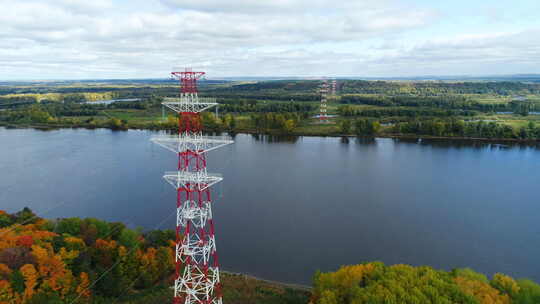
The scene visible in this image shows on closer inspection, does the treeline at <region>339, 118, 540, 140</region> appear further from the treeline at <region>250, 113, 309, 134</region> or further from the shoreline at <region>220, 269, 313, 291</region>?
the shoreline at <region>220, 269, 313, 291</region>

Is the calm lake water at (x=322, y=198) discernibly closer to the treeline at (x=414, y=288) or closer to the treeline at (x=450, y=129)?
the treeline at (x=414, y=288)

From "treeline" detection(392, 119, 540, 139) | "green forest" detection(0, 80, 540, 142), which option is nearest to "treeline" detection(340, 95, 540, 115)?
"green forest" detection(0, 80, 540, 142)

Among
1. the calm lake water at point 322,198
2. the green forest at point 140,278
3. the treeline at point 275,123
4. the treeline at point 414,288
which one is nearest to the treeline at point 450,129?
the calm lake water at point 322,198

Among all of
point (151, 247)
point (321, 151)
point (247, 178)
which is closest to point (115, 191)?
point (247, 178)

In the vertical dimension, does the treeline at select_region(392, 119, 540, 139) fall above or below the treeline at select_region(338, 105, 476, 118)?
below

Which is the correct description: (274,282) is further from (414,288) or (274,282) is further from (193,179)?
(193,179)

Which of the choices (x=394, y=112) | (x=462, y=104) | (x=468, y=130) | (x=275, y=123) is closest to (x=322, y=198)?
(x=275, y=123)
